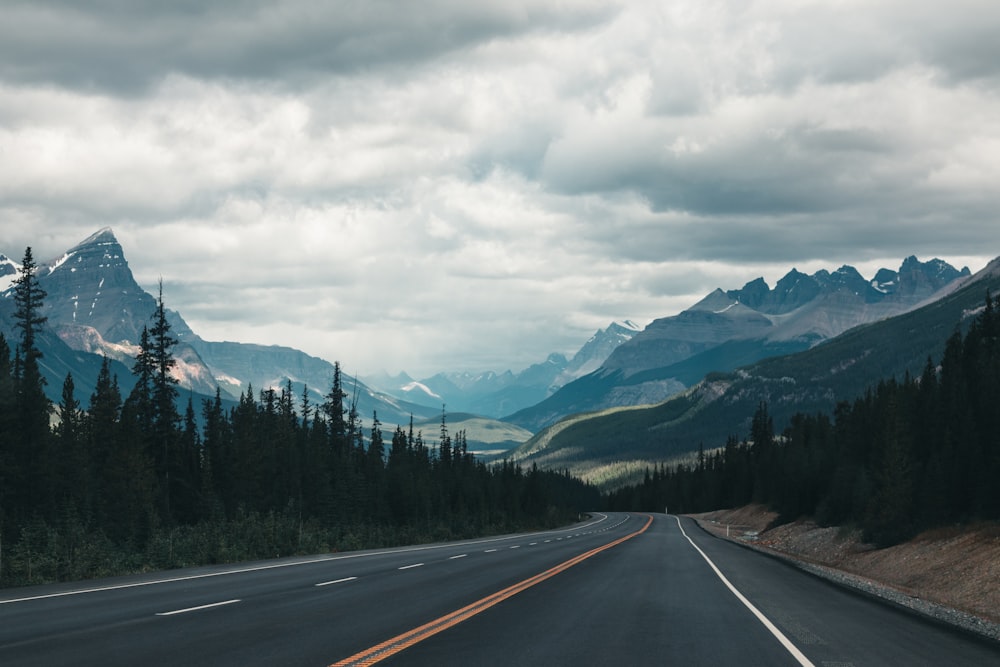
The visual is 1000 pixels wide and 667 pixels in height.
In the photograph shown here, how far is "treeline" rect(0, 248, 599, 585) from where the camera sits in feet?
98.7

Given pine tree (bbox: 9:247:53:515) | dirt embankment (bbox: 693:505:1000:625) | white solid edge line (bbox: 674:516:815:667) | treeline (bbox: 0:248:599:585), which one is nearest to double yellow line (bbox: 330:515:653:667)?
white solid edge line (bbox: 674:516:815:667)

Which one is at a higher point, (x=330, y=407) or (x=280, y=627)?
(x=330, y=407)

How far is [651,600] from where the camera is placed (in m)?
17.8

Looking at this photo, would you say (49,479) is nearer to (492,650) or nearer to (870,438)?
(492,650)

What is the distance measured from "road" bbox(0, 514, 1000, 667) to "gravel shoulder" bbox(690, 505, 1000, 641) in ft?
5.94

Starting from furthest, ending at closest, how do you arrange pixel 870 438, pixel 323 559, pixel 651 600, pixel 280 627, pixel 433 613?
pixel 870 438 → pixel 323 559 → pixel 651 600 → pixel 433 613 → pixel 280 627

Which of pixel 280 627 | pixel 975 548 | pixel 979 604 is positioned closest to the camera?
pixel 280 627

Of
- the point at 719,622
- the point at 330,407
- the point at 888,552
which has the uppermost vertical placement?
the point at 330,407

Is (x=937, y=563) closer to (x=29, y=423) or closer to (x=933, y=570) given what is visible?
(x=933, y=570)

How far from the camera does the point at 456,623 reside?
13609mm

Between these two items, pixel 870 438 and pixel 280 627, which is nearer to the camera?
pixel 280 627

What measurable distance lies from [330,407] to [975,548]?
82.2m

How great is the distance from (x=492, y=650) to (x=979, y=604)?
796 inches

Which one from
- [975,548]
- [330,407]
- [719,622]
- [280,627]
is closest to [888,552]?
[975,548]
